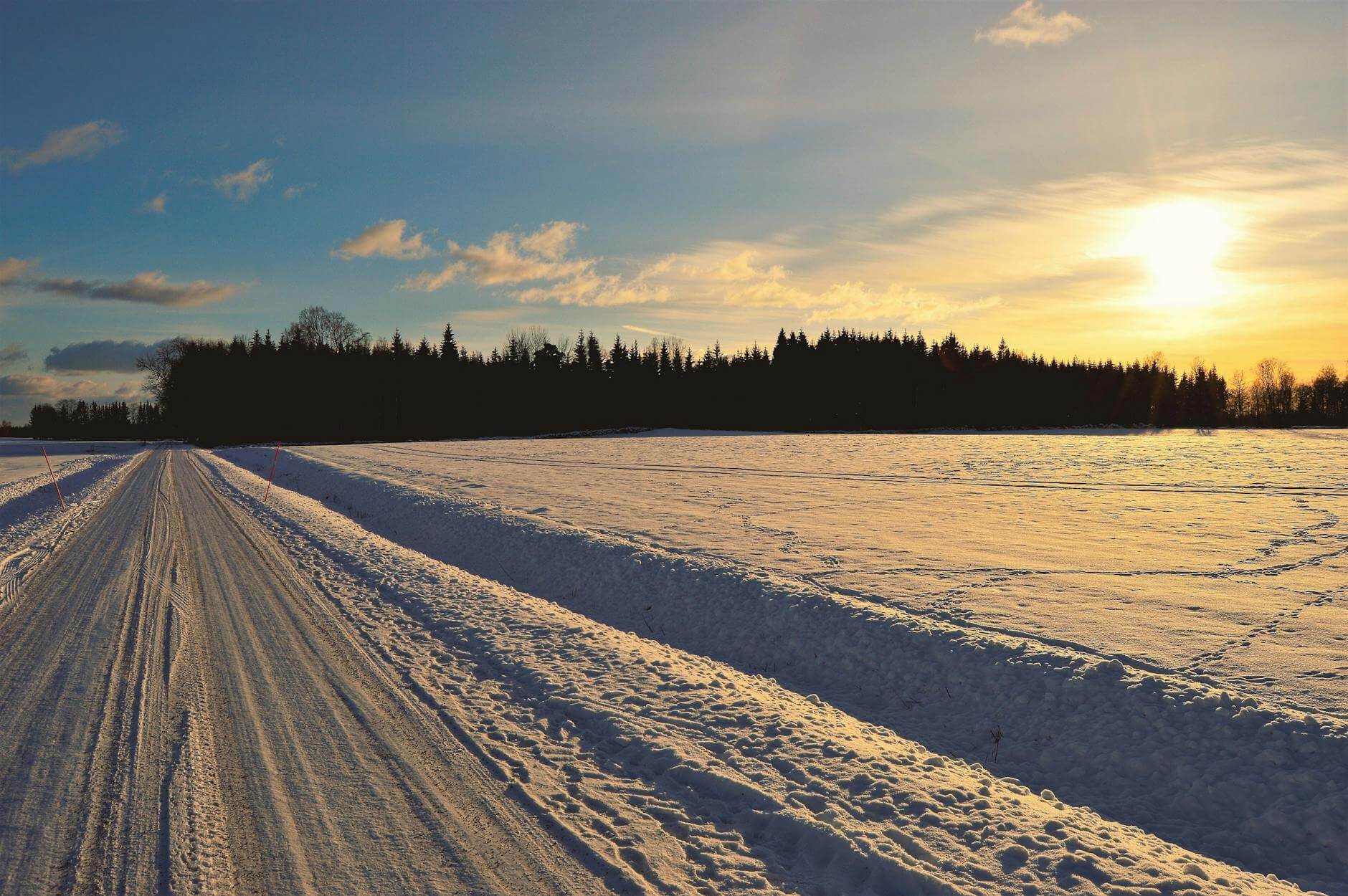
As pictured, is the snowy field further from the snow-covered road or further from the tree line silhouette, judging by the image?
the tree line silhouette

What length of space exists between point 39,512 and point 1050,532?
2742cm

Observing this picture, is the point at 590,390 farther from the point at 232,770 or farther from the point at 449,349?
the point at 232,770

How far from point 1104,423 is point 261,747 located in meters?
136

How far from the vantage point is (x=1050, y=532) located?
52.3ft

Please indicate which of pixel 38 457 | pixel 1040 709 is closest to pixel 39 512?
pixel 1040 709

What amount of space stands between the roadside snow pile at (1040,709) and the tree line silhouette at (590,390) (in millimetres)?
83074

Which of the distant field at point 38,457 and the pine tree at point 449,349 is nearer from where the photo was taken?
the distant field at point 38,457

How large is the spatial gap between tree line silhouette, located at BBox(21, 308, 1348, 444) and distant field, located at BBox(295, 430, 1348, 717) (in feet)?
213

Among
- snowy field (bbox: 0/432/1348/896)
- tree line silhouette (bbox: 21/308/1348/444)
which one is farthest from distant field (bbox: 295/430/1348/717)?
tree line silhouette (bbox: 21/308/1348/444)

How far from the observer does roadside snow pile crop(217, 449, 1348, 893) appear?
5.62m

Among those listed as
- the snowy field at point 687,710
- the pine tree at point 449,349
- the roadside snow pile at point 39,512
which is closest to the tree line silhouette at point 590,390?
the pine tree at point 449,349

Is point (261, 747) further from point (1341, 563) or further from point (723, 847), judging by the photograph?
point (1341, 563)

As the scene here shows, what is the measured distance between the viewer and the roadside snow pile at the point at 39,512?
524 inches

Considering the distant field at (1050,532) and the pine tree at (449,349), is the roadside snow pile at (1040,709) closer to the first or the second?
the distant field at (1050,532)
